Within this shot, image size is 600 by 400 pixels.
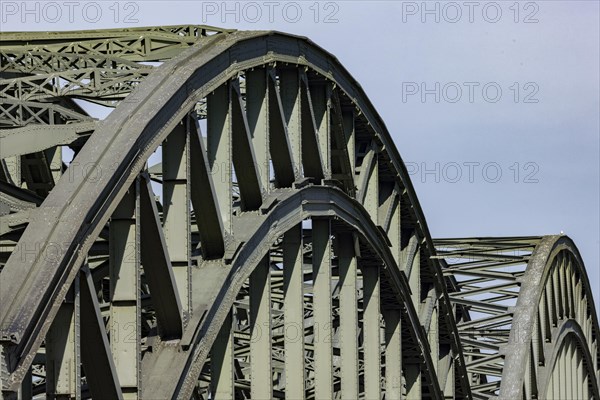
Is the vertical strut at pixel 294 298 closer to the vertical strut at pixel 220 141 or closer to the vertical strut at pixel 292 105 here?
the vertical strut at pixel 292 105

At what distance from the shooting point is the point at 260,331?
23531 millimetres

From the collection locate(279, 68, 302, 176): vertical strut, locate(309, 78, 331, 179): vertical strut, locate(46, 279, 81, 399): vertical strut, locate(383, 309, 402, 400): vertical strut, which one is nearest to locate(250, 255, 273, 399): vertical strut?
locate(279, 68, 302, 176): vertical strut

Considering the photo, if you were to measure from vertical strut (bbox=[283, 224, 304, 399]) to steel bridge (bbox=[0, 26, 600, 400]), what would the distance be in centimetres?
2

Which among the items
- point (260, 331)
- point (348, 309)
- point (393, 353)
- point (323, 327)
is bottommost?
point (260, 331)

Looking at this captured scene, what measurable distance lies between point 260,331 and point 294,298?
2.14 metres

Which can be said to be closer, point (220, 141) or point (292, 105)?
point (220, 141)

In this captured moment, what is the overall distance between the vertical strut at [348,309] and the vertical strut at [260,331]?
542 centimetres

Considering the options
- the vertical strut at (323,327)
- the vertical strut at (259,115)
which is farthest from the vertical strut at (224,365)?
the vertical strut at (323,327)

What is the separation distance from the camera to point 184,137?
67.6ft

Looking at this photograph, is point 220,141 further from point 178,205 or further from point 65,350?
point 65,350

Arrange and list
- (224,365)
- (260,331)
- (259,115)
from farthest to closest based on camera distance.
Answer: (259,115) → (260,331) → (224,365)

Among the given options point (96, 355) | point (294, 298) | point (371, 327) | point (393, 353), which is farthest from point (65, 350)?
point (393, 353)

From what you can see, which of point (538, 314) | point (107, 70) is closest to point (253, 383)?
point (107, 70)

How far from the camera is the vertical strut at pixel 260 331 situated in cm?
2347
